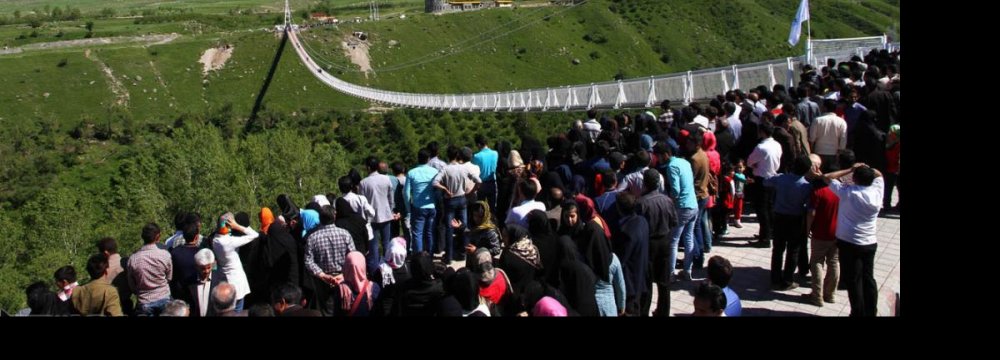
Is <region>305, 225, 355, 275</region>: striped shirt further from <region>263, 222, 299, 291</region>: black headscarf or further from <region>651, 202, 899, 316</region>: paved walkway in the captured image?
<region>651, 202, 899, 316</region>: paved walkway

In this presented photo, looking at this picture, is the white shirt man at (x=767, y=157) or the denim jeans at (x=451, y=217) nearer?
the white shirt man at (x=767, y=157)

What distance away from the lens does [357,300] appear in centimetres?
566

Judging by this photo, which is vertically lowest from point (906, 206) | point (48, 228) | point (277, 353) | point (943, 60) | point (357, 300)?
point (48, 228)

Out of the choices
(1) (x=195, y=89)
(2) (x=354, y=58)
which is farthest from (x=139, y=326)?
(2) (x=354, y=58)

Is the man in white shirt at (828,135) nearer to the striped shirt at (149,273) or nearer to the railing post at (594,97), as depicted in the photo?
the striped shirt at (149,273)

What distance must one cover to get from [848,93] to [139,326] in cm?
915

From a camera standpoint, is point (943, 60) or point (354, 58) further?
point (354, 58)

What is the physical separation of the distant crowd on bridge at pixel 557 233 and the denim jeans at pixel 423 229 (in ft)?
0.06

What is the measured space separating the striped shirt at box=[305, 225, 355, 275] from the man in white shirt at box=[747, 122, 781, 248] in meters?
4.36

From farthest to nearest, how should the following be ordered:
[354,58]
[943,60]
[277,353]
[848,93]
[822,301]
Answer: [354,58] → [848,93] → [822,301] → [277,353] → [943,60]

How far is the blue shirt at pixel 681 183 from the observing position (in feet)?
23.9

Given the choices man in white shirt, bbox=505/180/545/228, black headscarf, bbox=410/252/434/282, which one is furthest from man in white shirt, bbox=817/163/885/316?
black headscarf, bbox=410/252/434/282

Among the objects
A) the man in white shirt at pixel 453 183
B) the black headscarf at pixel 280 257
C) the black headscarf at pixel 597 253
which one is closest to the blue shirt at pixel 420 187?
the man in white shirt at pixel 453 183

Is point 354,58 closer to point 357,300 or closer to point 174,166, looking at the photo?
point 174,166
